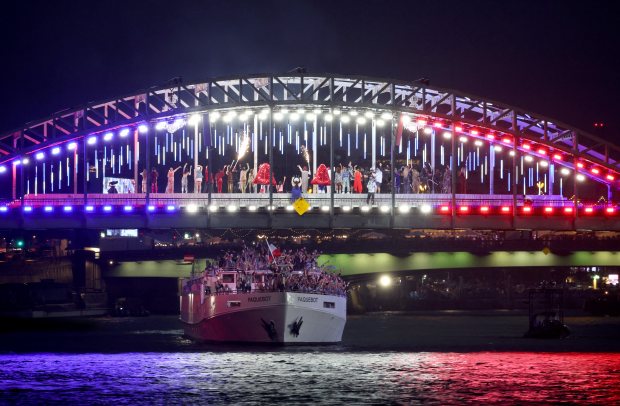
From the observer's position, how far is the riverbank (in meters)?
81.0

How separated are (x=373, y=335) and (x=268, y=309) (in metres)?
20.0

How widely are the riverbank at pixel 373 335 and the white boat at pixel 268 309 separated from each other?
3.36ft

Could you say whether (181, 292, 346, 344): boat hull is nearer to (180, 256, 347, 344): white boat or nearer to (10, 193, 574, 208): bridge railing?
(180, 256, 347, 344): white boat

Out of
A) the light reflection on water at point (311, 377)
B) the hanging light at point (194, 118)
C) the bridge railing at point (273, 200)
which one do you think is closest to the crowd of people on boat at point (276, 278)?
the light reflection on water at point (311, 377)

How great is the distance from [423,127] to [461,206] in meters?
13.7

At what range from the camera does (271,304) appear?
245ft

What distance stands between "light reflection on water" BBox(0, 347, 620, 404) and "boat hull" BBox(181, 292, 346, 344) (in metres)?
2.08

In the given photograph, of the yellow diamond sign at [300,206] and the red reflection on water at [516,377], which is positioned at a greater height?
the yellow diamond sign at [300,206]

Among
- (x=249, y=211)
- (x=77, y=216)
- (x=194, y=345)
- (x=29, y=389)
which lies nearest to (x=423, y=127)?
(x=249, y=211)

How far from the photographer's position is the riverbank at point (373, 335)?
81.0 metres

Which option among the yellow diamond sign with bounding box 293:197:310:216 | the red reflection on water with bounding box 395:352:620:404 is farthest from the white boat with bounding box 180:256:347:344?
the yellow diamond sign with bounding box 293:197:310:216

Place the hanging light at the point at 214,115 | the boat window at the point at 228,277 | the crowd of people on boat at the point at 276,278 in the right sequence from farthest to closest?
the hanging light at the point at 214,115 → the boat window at the point at 228,277 → the crowd of people on boat at the point at 276,278

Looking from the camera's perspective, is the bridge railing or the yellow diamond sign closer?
the yellow diamond sign

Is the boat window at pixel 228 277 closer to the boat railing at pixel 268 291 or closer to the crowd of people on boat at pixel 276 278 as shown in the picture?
the crowd of people on boat at pixel 276 278
